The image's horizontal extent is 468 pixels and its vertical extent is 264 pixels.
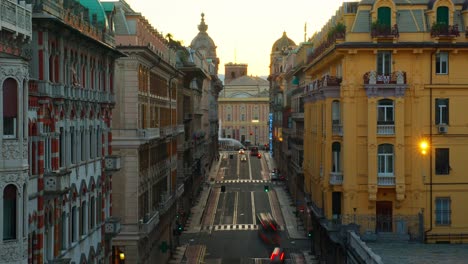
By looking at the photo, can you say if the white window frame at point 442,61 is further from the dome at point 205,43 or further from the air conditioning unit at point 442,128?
the dome at point 205,43

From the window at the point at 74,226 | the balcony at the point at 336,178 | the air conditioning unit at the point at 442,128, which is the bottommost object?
the window at the point at 74,226

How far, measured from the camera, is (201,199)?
103 meters

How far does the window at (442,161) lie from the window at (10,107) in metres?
31.5

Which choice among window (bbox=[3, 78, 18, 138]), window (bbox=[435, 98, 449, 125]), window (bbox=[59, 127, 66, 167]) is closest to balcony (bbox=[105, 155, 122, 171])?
window (bbox=[59, 127, 66, 167])

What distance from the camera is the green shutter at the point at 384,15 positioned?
159ft

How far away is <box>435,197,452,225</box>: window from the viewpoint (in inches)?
1933

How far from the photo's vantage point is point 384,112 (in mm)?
49031

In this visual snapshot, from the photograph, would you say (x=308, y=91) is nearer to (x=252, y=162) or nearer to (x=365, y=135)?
(x=365, y=135)

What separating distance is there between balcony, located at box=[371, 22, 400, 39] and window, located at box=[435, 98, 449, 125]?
5120mm

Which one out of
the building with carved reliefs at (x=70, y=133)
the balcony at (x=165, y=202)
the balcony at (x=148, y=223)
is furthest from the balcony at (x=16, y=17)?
the balcony at (x=165, y=202)

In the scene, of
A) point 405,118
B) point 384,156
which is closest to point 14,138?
point 384,156

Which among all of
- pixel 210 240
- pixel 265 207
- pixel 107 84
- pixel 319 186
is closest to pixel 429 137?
pixel 319 186

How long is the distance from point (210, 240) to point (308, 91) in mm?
18467

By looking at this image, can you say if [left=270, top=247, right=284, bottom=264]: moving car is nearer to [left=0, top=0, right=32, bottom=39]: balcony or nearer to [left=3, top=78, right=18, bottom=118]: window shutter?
[left=0, top=0, right=32, bottom=39]: balcony
